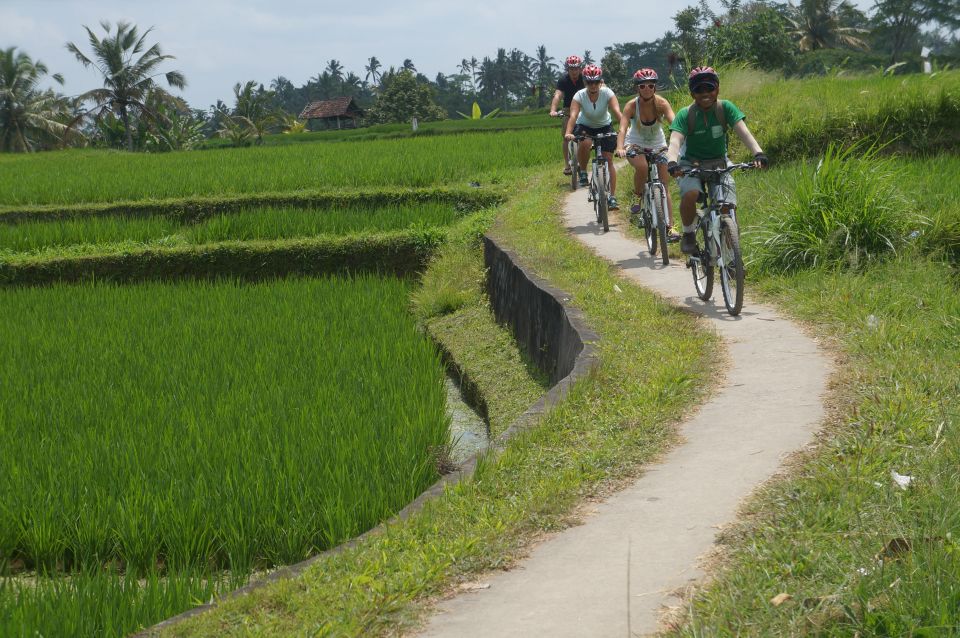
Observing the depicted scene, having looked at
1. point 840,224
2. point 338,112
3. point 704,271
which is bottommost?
point 704,271

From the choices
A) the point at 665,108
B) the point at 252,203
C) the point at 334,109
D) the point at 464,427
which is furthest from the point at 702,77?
the point at 334,109

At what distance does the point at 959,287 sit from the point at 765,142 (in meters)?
5.48

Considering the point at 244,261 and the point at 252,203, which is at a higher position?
the point at 252,203

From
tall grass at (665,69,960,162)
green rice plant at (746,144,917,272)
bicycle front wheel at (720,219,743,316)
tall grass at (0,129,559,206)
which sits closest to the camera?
bicycle front wheel at (720,219,743,316)

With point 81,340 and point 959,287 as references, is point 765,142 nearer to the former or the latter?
point 959,287

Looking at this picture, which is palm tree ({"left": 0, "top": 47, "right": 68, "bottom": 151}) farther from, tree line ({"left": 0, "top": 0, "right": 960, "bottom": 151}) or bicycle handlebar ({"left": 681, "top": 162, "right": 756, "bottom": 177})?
bicycle handlebar ({"left": 681, "top": 162, "right": 756, "bottom": 177})

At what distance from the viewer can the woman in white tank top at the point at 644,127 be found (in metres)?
8.07

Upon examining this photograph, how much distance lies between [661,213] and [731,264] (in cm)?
195

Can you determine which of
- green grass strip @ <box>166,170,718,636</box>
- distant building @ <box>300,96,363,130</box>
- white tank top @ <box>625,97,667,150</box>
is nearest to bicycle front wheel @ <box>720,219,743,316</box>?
green grass strip @ <box>166,170,718,636</box>

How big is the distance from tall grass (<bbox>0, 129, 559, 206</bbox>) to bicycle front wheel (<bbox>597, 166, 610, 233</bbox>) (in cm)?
477

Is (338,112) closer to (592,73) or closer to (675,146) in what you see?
(592,73)

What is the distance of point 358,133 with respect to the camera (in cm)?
4006

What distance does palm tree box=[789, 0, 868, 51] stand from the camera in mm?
50281

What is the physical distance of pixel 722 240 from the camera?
250 inches
